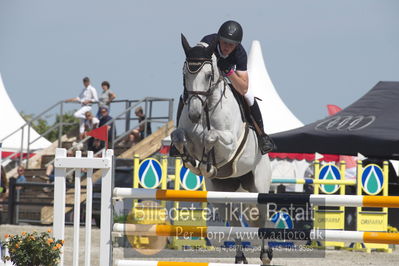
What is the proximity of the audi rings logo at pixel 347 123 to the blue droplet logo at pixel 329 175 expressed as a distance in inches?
23.3

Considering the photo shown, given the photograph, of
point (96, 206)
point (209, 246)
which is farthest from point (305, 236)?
point (96, 206)

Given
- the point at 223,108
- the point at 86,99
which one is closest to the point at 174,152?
the point at 223,108

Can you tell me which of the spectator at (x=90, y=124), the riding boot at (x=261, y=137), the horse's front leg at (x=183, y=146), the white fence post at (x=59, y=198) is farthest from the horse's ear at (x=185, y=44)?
the spectator at (x=90, y=124)

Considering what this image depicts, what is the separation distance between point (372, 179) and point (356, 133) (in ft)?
2.37

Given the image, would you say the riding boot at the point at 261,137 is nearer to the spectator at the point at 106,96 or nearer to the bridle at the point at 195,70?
the bridle at the point at 195,70

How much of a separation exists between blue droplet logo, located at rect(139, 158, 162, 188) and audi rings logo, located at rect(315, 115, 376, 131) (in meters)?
2.22

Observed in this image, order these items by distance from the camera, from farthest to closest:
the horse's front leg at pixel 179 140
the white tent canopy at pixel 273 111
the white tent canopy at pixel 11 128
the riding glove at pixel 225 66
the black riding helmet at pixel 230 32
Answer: the white tent canopy at pixel 11 128
the white tent canopy at pixel 273 111
the riding glove at pixel 225 66
the black riding helmet at pixel 230 32
the horse's front leg at pixel 179 140

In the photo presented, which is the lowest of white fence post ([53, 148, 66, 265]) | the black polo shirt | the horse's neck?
white fence post ([53, 148, 66, 265])

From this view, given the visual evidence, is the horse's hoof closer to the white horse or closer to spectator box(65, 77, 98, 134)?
the white horse

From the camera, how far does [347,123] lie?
33.6 feet

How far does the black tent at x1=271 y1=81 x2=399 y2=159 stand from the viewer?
31.6ft

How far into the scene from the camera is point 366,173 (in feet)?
33.0

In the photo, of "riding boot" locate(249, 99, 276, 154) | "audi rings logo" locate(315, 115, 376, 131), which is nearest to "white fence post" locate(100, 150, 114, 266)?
"riding boot" locate(249, 99, 276, 154)

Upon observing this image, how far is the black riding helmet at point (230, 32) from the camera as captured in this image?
541 centimetres
